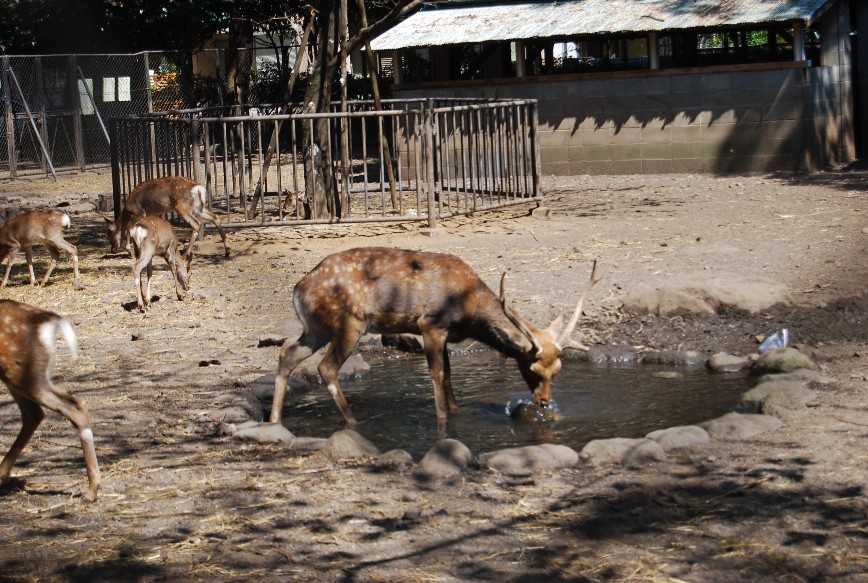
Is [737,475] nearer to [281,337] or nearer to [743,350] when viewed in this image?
[743,350]

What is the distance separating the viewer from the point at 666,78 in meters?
20.4

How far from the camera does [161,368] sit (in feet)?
30.1

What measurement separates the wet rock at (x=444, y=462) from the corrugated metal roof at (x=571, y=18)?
1454cm

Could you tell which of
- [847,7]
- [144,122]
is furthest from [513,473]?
[847,7]

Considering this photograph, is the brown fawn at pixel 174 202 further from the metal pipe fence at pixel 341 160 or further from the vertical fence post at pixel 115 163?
the vertical fence post at pixel 115 163

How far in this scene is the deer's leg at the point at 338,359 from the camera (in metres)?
7.84

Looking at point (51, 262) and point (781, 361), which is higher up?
point (51, 262)

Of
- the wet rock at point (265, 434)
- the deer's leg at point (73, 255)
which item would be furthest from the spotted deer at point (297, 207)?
the wet rock at point (265, 434)

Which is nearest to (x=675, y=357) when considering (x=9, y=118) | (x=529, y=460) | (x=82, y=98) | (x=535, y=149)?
(x=529, y=460)

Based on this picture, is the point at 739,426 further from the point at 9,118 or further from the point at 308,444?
the point at 9,118

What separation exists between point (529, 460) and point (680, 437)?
3.12ft

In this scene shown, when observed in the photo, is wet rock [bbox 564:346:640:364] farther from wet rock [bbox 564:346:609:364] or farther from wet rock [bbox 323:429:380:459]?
wet rock [bbox 323:429:380:459]

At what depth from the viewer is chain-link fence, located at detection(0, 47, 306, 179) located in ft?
81.8

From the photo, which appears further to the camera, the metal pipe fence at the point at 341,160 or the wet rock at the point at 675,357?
the metal pipe fence at the point at 341,160
